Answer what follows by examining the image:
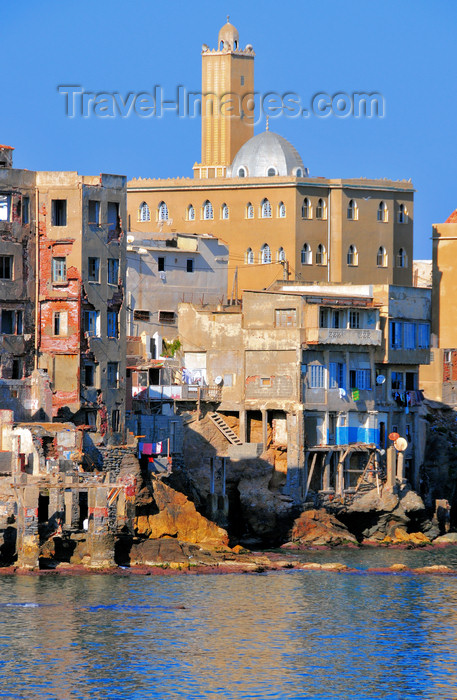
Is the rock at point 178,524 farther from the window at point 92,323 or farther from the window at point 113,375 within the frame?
the window at point 92,323

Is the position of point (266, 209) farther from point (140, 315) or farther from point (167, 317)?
point (140, 315)

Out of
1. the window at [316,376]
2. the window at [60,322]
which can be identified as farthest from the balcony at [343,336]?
the window at [60,322]

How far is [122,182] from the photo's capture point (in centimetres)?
10400

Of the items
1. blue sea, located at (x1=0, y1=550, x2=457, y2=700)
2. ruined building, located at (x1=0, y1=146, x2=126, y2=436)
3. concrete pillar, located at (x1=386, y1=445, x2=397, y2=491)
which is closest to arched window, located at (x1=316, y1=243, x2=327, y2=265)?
concrete pillar, located at (x1=386, y1=445, x2=397, y2=491)

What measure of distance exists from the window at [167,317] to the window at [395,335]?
13770 millimetres

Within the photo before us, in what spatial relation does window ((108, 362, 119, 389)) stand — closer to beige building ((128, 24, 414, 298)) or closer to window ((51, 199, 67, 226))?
window ((51, 199, 67, 226))

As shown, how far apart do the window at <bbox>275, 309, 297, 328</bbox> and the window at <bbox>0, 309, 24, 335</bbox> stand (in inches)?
597

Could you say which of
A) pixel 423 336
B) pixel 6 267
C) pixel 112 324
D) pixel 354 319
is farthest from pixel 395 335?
pixel 6 267

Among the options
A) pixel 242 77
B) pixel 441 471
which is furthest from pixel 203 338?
pixel 242 77

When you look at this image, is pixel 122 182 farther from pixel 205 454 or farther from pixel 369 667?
pixel 369 667

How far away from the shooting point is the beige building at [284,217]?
130250mm

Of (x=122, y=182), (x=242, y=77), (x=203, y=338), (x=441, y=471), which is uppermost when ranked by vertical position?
(x=242, y=77)

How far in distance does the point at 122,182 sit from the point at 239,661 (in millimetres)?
36892

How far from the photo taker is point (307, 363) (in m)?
108
